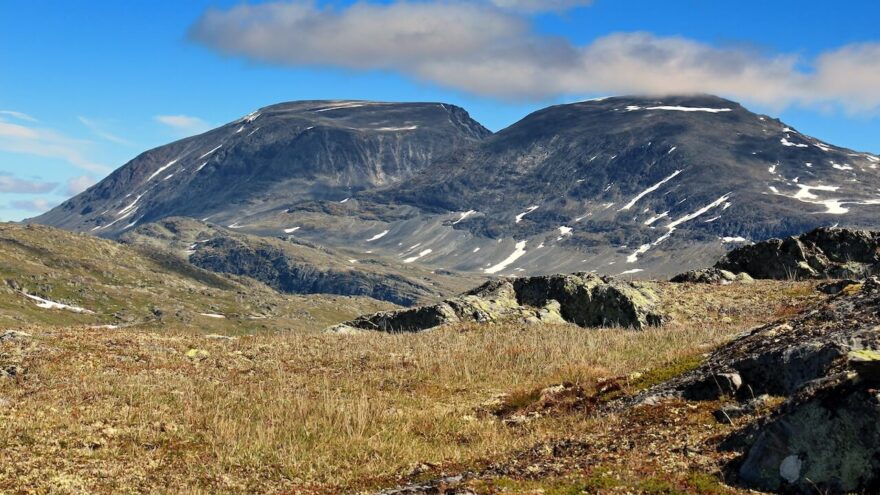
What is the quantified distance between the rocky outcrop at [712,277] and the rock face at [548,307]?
9.22 meters

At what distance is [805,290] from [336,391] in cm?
3053

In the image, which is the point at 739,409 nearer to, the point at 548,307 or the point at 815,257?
the point at 548,307

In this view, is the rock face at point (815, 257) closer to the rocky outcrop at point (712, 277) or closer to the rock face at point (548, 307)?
the rocky outcrop at point (712, 277)

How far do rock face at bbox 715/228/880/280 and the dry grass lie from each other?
18563mm

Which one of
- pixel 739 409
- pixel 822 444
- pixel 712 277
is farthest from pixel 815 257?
pixel 822 444

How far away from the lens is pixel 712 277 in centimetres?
5475

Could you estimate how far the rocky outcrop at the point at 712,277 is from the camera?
178ft

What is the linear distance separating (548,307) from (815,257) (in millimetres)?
22921

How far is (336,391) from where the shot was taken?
25094 mm

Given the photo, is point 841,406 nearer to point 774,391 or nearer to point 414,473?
point 774,391

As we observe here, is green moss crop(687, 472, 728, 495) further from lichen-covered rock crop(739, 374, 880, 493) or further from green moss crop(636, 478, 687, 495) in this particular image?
lichen-covered rock crop(739, 374, 880, 493)

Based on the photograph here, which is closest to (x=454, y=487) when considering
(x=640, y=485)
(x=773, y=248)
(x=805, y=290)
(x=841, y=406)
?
(x=640, y=485)

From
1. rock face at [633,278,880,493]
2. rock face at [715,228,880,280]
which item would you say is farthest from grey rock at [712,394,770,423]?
rock face at [715,228,880,280]

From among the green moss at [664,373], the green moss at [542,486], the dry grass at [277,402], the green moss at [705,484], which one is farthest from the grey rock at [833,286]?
the green moss at [542,486]
